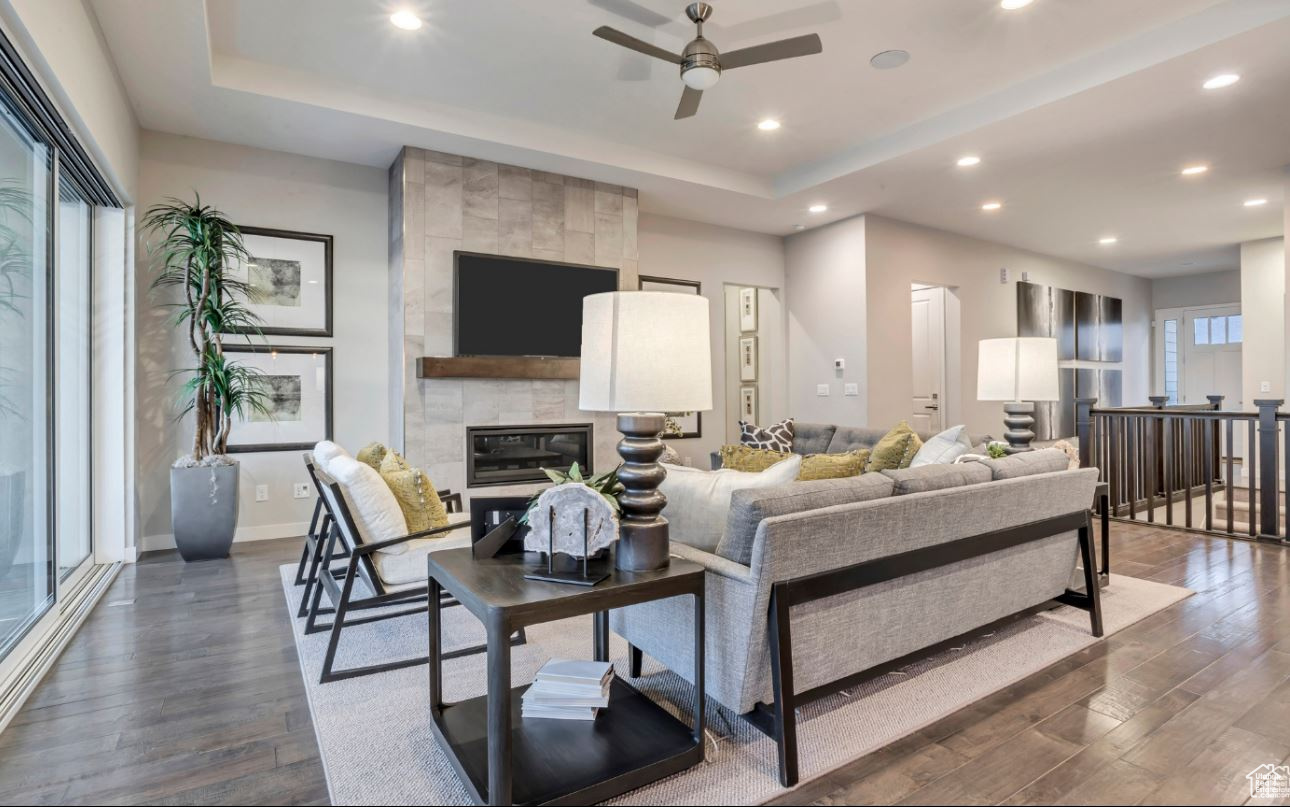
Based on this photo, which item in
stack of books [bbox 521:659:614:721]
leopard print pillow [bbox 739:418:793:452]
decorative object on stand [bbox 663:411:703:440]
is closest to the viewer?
stack of books [bbox 521:659:614:721]

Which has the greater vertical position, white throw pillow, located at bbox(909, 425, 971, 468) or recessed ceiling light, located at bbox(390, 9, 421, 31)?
recessed ceiling light, located at bbox(390, 9, 421, 31)

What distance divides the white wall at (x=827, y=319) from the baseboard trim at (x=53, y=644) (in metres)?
5.64

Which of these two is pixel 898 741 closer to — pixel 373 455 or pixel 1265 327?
pixel 373 455

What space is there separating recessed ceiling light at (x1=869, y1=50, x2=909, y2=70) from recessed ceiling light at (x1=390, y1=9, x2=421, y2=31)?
2.46 meters

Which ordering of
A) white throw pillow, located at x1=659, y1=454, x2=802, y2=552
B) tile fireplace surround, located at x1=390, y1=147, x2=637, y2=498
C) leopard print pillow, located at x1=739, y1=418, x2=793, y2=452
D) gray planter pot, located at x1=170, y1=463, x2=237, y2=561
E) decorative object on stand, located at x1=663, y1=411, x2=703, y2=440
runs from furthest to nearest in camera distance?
1. decorative object on stand, located at x1=663, y1=411, x2=703, y2=440
2. leopard print pillow, located at x1=739, y1=418, x2=793, y2=452
3. tile fireplace surround, located at x1=390, y1=147, x2=637, y2=498
4. gray planter pot, located at x1=170, y1=463, x2=237, y2=561
5. white throw pillow, located at x1=659, y1=454, x2=802, y2=552

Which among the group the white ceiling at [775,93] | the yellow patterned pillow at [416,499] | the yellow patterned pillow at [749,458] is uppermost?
the white ceiling at [775,93]

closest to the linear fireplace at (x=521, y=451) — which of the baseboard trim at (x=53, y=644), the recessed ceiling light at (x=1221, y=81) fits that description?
the baseboard trim at (x=53, y=644)

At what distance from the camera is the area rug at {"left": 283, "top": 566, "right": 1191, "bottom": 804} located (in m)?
1.76

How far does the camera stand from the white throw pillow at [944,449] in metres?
3.00

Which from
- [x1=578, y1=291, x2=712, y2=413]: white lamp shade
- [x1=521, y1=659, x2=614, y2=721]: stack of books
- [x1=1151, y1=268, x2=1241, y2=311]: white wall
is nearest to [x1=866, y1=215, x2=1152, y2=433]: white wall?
[x1=1151, y1=268, x2=1241, y2=311]: white wall

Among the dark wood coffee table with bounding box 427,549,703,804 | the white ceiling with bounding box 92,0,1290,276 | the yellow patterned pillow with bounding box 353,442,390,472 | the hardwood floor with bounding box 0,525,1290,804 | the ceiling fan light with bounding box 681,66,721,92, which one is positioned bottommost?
the hardwood floor with bounding box 0,525,1290,804

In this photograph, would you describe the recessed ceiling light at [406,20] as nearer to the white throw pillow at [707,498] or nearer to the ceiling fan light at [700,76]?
the ceiling fan light at [700,76]

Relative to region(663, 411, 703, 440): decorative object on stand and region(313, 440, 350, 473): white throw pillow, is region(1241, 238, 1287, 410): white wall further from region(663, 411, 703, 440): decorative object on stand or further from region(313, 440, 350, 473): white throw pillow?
region(313, 440, 350, 473): white throw pillow

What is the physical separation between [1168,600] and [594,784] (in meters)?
3.14
